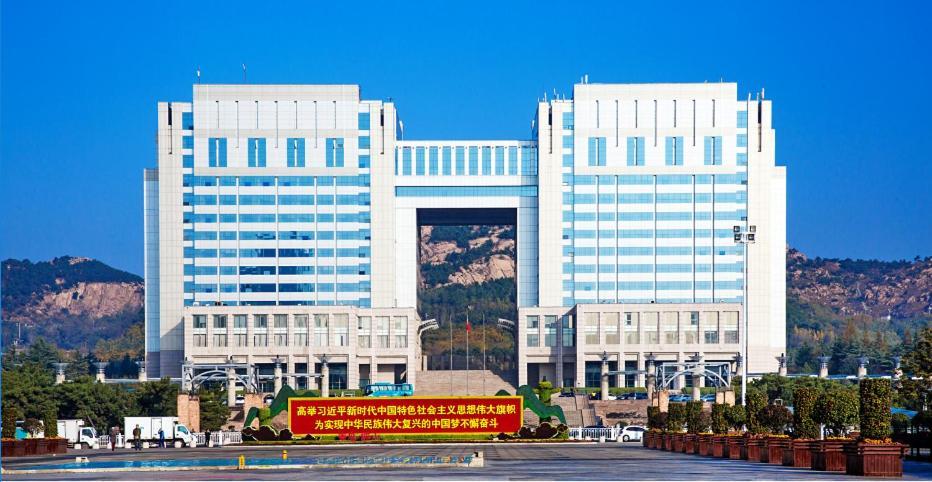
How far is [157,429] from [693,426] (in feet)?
127

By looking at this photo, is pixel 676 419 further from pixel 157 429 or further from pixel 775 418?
pixel 157 429

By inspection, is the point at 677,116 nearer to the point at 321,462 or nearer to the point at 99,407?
the point at 99,407

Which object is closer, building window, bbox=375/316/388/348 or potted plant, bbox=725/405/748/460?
potted plant, bbox=725/405/748/460

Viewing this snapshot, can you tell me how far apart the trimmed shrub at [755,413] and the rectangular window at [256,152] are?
117769 mm

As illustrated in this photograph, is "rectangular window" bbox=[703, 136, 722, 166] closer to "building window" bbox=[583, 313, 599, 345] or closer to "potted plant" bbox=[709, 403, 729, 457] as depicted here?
"building window" bbox=[583, 313, 599, 345]

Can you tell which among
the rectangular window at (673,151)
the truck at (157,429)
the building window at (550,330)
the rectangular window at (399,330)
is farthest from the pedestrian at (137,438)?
the rectangular window at (673,151)

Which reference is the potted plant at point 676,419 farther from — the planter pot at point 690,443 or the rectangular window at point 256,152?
the rectangular window at point 256,152

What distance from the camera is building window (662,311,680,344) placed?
172 meters

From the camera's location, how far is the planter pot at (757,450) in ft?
200

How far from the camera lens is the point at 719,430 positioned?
7050 centimetres

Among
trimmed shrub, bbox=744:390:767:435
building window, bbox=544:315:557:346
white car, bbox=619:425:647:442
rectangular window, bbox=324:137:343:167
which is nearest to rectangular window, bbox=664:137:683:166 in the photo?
building window, bbox=544:315:557:346

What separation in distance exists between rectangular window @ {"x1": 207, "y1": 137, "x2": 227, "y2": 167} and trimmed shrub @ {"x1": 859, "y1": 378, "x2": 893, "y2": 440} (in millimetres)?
137195

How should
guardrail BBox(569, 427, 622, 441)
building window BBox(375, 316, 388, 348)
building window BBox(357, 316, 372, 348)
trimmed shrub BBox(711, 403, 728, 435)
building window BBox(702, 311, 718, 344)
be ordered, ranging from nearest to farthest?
trimmed shrub BBox(711, 403, 728, 435), guardrail BBox(569, 427, 622, 441), building window BBox(702, 311, 718, 344), building window BBox(357, 316, 372, 348), building window BBox(375, 316, 388, 348)

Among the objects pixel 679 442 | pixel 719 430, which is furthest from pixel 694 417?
pixel 719 430
